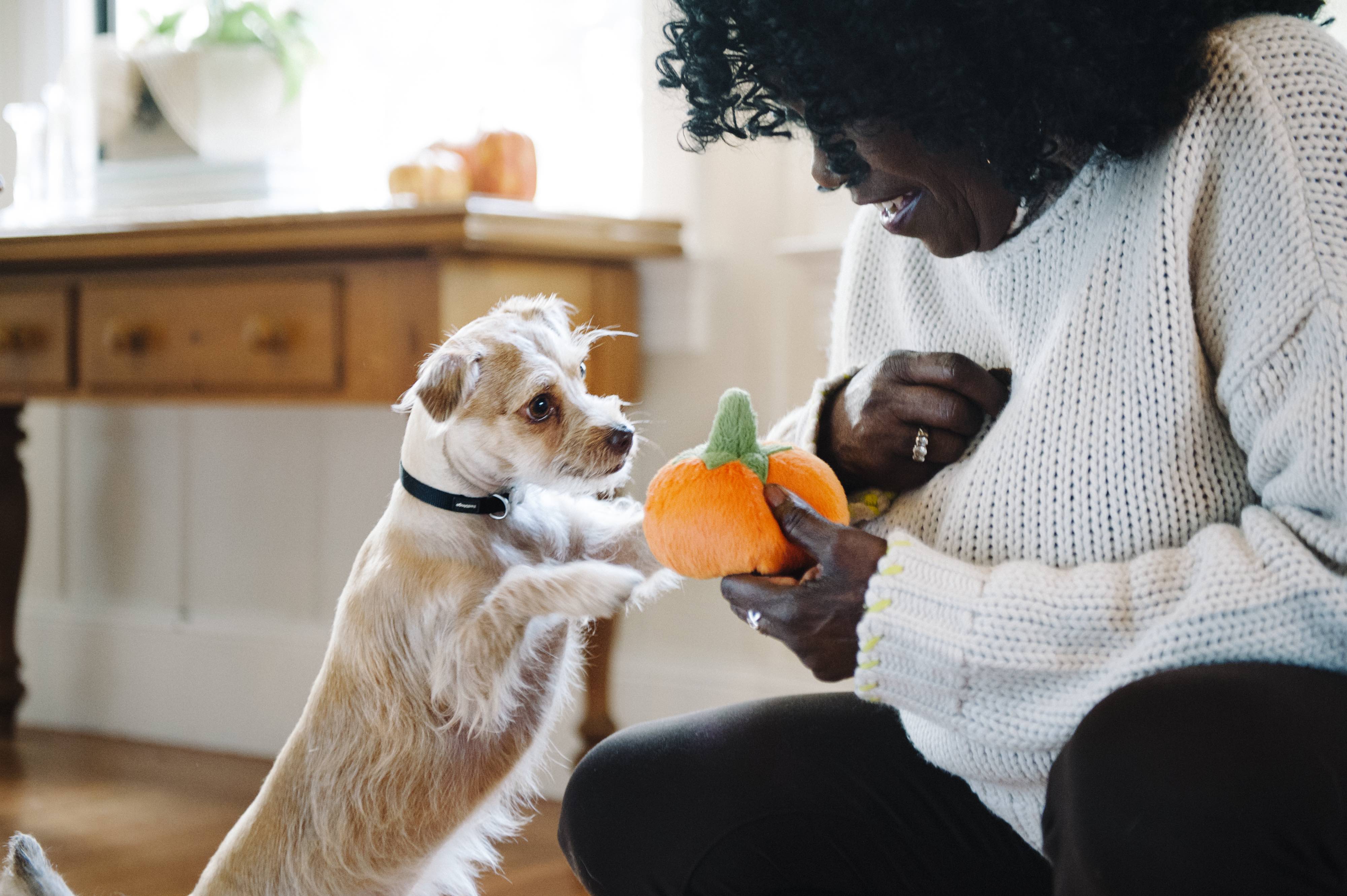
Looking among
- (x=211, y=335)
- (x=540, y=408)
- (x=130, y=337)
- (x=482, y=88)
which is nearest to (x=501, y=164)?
(x=482, y=88)

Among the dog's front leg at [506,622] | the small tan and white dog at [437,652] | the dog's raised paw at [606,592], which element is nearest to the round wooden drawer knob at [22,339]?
the small tan and white dog at [437,652]

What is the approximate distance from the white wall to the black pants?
96cm

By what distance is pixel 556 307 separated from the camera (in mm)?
1286

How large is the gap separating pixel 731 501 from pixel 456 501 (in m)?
0.36

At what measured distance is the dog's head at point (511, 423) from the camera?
112 cm

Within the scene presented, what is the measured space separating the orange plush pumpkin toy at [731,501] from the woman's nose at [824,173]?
0.74 feet

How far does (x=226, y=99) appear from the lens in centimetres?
260

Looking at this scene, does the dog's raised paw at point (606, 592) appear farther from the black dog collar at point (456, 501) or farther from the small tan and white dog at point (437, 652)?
the black dog collar at point (456, 501)

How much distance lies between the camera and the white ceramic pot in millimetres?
2572

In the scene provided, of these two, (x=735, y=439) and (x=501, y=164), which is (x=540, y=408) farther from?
(x=501, y=164)

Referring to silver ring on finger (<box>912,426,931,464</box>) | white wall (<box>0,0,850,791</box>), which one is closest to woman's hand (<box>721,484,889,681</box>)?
silver ring on finger (<box>912,426,931,464</box>)

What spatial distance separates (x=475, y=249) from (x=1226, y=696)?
132 centimetres

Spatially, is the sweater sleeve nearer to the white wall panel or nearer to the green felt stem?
the green felt stem

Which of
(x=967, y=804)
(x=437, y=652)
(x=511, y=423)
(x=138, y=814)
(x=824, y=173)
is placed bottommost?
(x=138, y=814)
